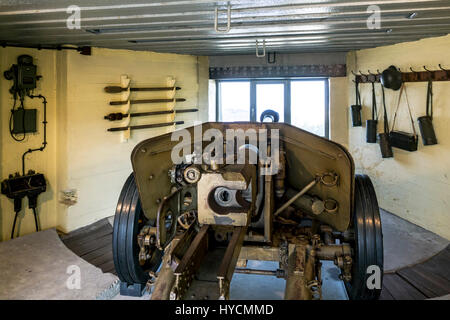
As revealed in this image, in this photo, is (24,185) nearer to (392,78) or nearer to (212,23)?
(212,23)

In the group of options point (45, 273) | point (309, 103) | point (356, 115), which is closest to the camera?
point (45, 273)

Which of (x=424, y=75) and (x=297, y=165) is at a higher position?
(x=424, y=75)

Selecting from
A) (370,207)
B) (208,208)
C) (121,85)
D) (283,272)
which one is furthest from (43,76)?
(370,207)

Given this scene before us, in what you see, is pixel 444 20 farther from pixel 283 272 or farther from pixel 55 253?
pixel 55 253

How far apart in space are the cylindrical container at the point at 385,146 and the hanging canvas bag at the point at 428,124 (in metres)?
0.73

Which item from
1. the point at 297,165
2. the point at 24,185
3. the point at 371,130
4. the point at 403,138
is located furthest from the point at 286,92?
the point at 24,185

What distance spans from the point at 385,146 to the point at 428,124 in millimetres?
864

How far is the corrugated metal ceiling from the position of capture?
3.09m

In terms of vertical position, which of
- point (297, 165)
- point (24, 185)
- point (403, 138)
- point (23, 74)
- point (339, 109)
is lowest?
point (24, 185)

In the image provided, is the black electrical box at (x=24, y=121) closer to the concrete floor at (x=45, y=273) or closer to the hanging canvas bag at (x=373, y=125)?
the concrete floor at (x=45, y=273)

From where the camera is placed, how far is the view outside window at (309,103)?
6941 millimetres

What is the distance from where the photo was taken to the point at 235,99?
7.32 meters

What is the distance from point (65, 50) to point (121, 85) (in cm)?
89

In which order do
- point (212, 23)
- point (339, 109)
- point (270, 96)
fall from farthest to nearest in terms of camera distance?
point (270, 96)
point (339, 109)
point (212, 23)
